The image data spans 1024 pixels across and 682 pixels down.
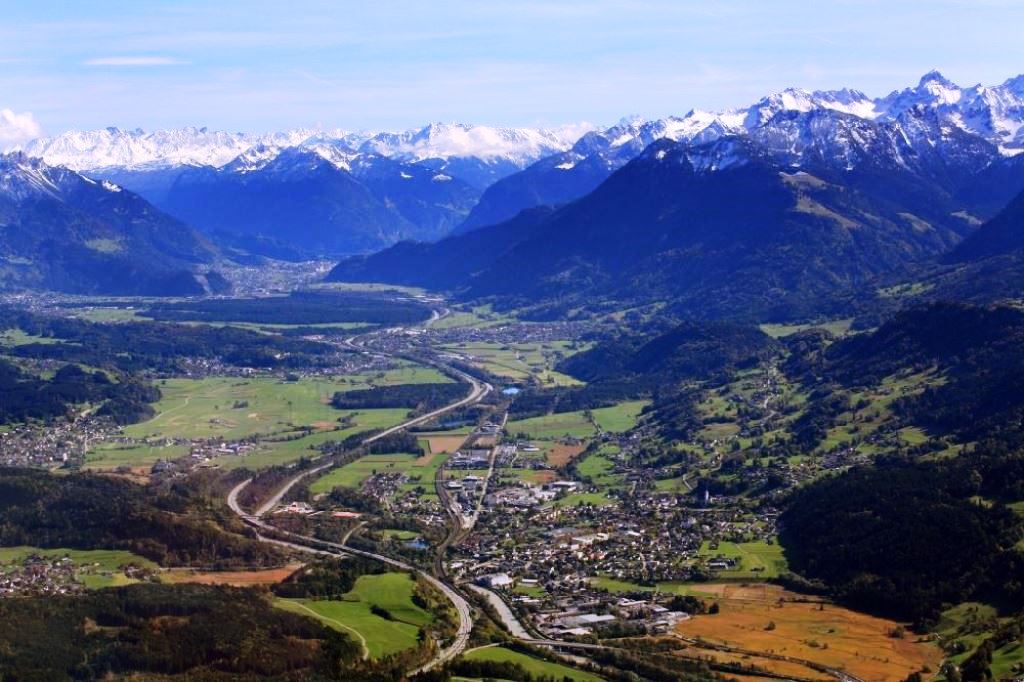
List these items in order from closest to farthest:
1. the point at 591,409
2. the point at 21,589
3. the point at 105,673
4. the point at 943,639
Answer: the point at 105,673
the point at 943,639
the point at 21,589
the point at 591,409

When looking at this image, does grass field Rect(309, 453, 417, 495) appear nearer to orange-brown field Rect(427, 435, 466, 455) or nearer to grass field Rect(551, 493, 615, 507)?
orange-brown field Rect(427, 435, 466, 455)

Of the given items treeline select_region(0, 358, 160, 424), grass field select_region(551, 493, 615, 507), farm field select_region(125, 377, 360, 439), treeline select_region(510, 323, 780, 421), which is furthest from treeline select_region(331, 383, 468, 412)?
grass field select_region(551, 493, 615, 507)

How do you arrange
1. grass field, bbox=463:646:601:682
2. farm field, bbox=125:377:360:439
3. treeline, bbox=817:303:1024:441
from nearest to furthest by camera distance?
grass field, bbox=463:646:601:682, treeline, bbox=817:303:1024:441, farm field, bbox=125:377:360:439

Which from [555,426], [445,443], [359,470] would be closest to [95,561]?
[359,470]

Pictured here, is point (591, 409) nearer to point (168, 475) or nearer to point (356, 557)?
point (168, 475)

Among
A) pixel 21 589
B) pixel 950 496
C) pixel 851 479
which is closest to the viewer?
pixel 21 589

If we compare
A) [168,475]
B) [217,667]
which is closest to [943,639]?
[217,667]

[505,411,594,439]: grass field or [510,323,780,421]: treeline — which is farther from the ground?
[510,323,780,421]: treeline
